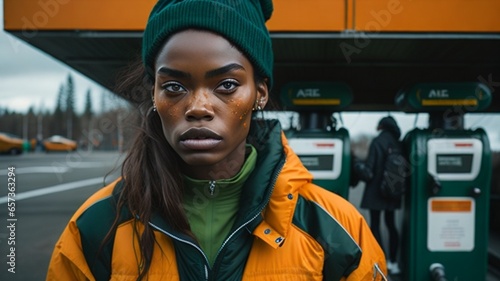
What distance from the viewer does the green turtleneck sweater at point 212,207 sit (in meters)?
1.36

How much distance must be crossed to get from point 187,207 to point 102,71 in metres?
3.92

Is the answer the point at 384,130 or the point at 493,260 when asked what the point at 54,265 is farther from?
the point at 493,260

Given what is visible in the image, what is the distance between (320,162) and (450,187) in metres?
1.23

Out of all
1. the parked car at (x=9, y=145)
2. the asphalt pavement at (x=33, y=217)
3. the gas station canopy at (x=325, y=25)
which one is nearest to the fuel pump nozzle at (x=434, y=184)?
the gas station canopy at (x=325, y=25)

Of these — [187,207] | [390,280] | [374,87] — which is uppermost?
[374,87]

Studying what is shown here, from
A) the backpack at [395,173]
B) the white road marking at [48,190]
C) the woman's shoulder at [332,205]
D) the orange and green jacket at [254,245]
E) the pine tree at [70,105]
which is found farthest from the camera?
the pine tree at [70,105]

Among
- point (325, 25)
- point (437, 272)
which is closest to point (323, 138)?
point (325, 25)

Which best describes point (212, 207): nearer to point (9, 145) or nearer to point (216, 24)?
point (216, 24)

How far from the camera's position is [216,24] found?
1.23 meters

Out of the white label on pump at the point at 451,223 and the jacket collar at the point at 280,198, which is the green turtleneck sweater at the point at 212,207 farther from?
the white label on pump at the point at 451,223

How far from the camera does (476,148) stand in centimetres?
380

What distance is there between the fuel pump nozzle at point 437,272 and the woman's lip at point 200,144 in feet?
11.0

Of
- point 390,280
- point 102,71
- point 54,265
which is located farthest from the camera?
point 102,71

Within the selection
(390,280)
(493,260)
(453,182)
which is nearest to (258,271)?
(453,182)
